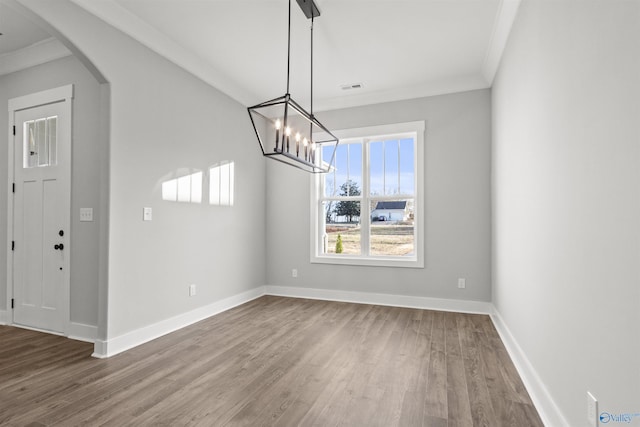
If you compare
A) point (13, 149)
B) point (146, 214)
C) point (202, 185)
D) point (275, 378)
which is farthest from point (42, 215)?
point (275, 378)

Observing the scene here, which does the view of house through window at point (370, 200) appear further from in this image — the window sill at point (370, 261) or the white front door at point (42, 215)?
the white front door at point (42, 215)

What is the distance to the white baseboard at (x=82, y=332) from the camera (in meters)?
3.15

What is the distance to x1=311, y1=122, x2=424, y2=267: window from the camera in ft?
15.2

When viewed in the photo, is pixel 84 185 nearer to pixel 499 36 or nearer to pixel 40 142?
pixel 40 142

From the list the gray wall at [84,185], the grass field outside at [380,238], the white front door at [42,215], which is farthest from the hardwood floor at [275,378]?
the grass field outside at [380,238]

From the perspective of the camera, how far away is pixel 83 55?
2.71 meters

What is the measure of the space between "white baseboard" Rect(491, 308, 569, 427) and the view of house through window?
1.91 m

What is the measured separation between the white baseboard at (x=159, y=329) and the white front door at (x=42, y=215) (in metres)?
0.82

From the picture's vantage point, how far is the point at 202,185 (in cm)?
397

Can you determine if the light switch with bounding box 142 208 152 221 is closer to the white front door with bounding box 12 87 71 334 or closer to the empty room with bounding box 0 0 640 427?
the empty room with bounding box 0 0 640 427

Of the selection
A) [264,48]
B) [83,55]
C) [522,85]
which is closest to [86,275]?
[83,55]

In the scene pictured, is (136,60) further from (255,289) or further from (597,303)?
(597,303)

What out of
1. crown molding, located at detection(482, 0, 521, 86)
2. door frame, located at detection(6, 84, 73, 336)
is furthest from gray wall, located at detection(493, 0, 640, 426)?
door frame, located at detection(6, 84, 73, 336)

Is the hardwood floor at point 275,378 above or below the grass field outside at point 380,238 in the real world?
below
